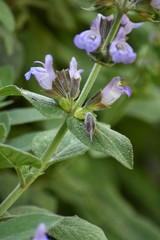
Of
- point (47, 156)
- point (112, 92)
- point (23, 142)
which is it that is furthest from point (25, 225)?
point (23, 142)

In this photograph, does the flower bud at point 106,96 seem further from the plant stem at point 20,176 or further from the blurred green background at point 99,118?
the blurred green background at point 99,118

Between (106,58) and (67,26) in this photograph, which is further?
(67,26)

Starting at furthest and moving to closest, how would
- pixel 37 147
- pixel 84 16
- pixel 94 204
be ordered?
1. pixel 84 16
2. pixel 94 204
3. pixel 37 147

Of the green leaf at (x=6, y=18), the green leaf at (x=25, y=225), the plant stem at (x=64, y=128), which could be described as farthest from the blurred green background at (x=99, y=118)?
the green leaf at (x=25, y=225)

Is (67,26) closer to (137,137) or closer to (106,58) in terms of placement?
(137,137)

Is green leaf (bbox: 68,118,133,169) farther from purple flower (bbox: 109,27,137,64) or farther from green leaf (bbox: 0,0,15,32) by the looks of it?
green leaf (bbox: 0,0,15,32)

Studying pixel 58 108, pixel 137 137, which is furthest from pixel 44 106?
pixel 137 137
